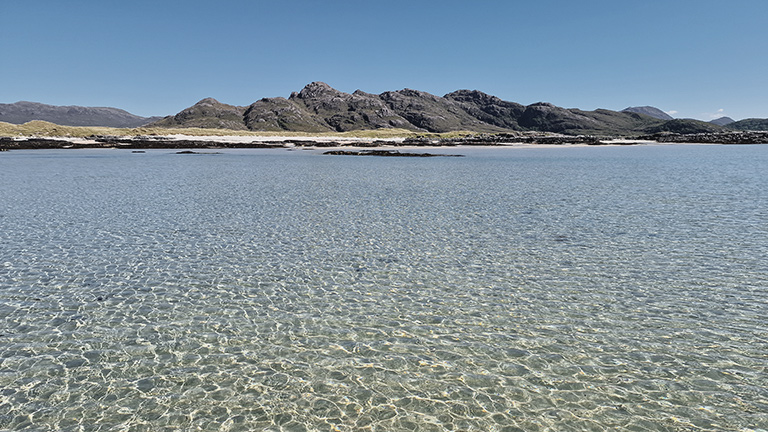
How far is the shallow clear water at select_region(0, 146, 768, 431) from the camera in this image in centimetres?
755

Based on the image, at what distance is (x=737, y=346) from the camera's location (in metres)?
9.45

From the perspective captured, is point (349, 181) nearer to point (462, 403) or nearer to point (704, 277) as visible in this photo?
point (704, 277)

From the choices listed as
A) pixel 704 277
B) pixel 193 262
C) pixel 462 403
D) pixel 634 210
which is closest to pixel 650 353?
pixel 462 403

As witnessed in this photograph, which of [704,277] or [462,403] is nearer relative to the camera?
[462,403]

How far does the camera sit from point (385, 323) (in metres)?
10.8

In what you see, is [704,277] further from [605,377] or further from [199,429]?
[199,429]

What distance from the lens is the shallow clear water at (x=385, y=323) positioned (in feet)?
24.8

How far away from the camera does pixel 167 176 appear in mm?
47000

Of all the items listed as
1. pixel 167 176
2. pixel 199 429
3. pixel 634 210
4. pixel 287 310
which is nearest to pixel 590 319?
pixel 287 310

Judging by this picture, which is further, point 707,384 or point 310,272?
point 310,272

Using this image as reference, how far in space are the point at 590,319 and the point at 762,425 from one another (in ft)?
13.1

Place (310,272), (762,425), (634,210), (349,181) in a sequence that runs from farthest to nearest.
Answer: (349,181), (634,210), (310,272), (762,425)

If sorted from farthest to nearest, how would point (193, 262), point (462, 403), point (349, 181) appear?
point (349, 181) → point (193, 262) → point (462, 403)

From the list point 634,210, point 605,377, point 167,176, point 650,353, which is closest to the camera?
point 605,377
